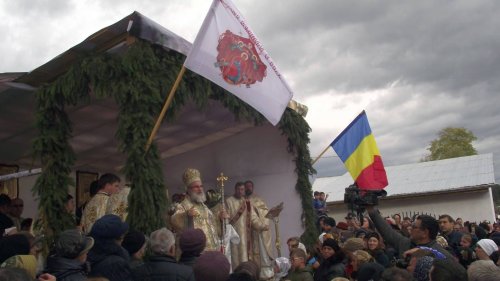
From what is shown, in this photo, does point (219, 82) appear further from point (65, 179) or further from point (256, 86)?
point (65, 179)

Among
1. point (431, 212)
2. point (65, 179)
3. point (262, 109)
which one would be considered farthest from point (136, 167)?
point (431, 212)

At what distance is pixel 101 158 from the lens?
34.7 ft

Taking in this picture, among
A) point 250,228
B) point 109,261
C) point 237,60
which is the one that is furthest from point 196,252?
point 250,228

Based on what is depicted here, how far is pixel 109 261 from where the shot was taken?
3861 mm

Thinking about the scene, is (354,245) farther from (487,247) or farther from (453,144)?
(453,144)

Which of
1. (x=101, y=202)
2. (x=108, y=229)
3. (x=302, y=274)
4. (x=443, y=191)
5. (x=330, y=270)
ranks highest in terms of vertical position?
(x=443, y=191)

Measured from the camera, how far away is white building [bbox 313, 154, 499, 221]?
76.6 ft

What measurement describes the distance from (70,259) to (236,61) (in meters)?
3.55

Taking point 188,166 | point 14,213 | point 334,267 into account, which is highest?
point 188,166

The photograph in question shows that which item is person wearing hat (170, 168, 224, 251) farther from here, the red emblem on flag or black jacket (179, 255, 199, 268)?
black jacket (179, 255, 199, 268)

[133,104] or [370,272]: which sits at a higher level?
[133,104]

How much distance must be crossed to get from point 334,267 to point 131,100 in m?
2.99

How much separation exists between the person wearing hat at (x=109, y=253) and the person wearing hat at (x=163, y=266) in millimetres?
114

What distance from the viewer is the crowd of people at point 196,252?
3.28 metres
